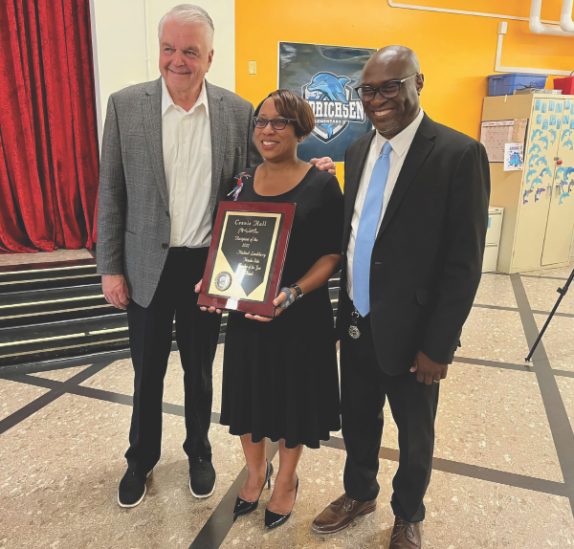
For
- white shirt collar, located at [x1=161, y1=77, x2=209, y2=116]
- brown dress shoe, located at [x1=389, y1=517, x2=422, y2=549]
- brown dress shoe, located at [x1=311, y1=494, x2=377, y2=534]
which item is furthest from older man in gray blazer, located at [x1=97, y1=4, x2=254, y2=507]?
brown dress shoe, located at [x1=389, y1=517, x2=422, y2=549]

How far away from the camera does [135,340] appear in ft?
5.88

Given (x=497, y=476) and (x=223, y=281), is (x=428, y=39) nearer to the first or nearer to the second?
(x=497, y=476)

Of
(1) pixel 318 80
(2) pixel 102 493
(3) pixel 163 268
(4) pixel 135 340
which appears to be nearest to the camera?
(3) pixel 163 268

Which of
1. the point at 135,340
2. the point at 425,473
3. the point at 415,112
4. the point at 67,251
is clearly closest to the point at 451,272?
the point at 415,112

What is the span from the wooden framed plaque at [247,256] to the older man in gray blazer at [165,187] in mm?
209

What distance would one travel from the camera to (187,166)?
1636 millimetres

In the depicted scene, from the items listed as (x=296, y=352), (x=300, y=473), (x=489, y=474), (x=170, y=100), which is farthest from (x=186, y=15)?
(x=489, y=474)

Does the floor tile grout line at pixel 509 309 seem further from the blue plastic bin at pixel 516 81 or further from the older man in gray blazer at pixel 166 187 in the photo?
the older man in gray blazer at pixel 166 187

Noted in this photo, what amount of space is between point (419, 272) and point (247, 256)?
0.50 metres

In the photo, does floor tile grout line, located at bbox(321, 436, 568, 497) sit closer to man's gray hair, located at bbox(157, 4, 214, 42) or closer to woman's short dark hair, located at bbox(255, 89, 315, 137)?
woman's short dark hair, located at bbox(255, 89, 315, 137)

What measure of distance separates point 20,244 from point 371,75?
12.4ft

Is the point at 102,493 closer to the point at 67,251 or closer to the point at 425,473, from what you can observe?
the point at 425,473

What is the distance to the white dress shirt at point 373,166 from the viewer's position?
4.26 feet

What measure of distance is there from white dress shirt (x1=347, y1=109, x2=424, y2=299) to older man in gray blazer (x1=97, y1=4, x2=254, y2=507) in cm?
50
